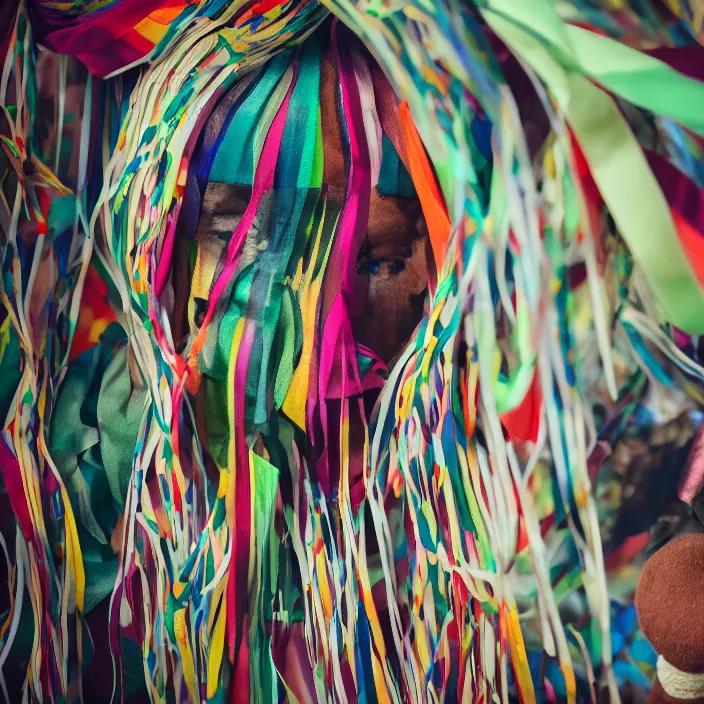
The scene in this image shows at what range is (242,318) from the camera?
644mm

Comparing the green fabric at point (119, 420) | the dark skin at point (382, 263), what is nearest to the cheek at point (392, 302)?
the dark skin at point (382, 263)

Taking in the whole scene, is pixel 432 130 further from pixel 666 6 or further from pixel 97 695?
pixel 97 695

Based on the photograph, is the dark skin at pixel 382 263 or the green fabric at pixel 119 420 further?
the green fabric at pixel 119 420

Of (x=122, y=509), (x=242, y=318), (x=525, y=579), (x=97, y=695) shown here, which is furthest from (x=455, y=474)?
(x=97, y=695)

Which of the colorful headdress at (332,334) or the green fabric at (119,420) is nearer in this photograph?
the colorful headdress at (332,334)

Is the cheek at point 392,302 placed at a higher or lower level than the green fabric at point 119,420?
higher

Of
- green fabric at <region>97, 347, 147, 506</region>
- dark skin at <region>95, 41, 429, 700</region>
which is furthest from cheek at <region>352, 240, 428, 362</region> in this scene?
green fabric at <region>97, 347, 147, 506</region>

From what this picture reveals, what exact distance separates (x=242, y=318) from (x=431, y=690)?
1.18 feet

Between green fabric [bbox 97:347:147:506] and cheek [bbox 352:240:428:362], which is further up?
cheek [bbox 352:240:428:362]

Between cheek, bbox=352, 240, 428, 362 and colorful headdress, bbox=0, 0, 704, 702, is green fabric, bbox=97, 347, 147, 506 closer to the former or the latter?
colorful headdress, bbox=0, 0, 704, 702

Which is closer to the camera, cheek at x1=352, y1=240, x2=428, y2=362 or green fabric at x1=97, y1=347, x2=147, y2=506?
cheek at x1=352, y1=240, x2=428, y2=362

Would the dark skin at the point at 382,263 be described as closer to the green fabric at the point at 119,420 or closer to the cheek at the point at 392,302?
the cheek at the point at 392,302

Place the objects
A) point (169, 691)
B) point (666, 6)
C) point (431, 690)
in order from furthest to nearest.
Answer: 1. point (169, 691)
2. point (431, 690)
3. point (666, 6)

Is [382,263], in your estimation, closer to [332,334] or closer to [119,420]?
[332,334]
